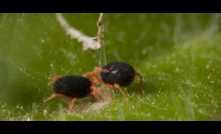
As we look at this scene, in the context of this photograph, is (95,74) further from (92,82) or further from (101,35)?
(101,35)

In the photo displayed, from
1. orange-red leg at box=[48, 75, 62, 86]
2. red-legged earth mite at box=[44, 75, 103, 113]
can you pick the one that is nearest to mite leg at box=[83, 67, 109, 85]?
red-legged earth mite at box=[44, 75, 103, 113]

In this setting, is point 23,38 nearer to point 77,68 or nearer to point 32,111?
point 77,68

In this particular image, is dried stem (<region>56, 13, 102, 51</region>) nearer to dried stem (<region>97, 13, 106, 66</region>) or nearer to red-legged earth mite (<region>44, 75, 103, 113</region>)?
dried stem (<region>97, 13, 106, 66</region>)

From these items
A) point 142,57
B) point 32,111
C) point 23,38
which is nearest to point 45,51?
point 23,38

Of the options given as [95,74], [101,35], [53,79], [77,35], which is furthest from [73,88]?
[77,35]

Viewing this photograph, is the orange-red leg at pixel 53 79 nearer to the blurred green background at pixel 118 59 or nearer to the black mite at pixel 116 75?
the blurred green background at pixel 118 59

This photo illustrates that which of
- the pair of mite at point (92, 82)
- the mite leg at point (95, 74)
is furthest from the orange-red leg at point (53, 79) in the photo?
the mite leg at point (95, 74)

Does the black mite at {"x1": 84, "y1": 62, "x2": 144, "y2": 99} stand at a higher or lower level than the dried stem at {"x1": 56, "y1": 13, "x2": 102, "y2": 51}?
lower
